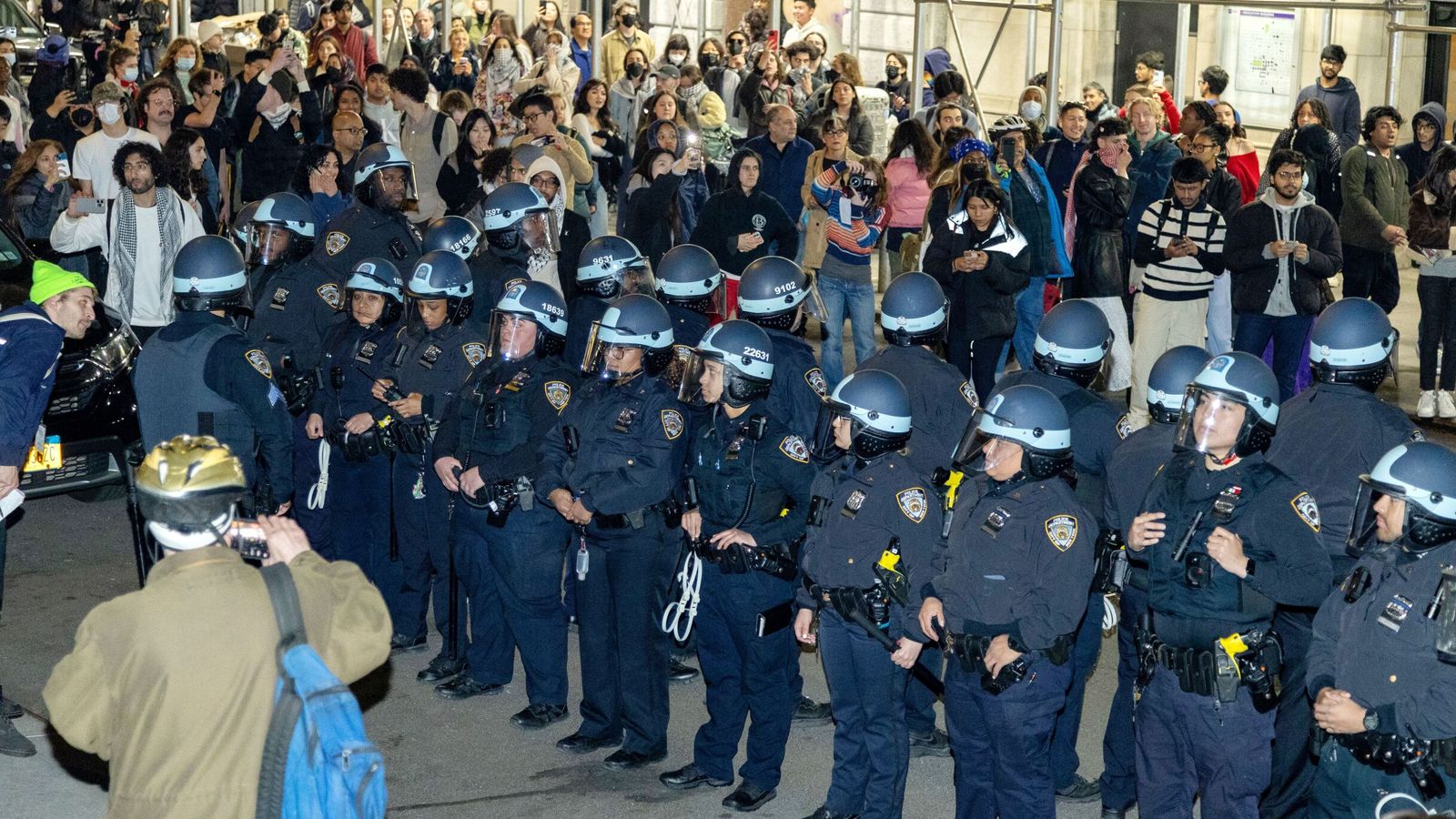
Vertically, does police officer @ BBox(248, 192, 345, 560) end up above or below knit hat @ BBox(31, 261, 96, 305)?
below

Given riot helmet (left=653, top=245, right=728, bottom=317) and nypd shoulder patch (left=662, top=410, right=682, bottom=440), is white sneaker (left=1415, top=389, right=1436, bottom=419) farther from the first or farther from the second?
nypd shoulder patch (left=662, top=410, right=682, bottom=440)

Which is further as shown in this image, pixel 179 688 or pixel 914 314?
pixel 914 314

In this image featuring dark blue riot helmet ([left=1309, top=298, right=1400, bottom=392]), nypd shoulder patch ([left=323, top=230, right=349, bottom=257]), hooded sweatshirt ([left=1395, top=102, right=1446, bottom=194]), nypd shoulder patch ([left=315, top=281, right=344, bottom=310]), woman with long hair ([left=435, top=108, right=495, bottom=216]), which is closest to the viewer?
dark blue riot helmet ([left=1309, top=298, right=1400, bottom=392])

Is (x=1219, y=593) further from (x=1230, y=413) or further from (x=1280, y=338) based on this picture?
(x=1280, y=338)

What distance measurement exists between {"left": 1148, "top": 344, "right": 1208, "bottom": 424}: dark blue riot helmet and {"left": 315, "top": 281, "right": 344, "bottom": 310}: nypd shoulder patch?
4.43 metres

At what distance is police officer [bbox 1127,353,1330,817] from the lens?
574cm

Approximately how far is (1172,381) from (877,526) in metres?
1.43

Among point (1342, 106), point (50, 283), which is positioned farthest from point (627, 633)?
point (1342, 106)

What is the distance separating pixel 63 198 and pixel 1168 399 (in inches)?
347

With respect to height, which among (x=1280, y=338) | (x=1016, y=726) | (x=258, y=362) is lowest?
(x=1016, y=726)

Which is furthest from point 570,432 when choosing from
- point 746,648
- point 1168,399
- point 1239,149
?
point 1239,149

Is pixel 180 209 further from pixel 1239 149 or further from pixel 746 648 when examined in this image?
pixel 1239 149

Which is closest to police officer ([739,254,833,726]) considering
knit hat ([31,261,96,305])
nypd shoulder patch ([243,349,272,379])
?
nypd shoulder patch ([243,349,272,379])

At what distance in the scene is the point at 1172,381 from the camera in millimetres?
6957
